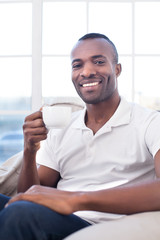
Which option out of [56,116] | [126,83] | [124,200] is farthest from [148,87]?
[124,200]

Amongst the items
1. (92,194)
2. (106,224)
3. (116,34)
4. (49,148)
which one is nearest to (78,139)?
(49,148)

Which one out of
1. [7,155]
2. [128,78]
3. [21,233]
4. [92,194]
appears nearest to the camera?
[21,233]

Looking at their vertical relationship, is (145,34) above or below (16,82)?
above

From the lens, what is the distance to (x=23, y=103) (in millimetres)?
2932

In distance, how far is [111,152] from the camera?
1.37 metres

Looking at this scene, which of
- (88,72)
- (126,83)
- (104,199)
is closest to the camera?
(104,199)

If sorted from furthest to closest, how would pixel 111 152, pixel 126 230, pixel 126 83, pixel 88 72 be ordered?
pixel 126 83
pixel 88 72
pixel 111 152
pixel 126 230

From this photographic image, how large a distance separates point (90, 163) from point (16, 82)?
5.69ft

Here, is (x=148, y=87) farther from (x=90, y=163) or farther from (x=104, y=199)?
(x=104, y=199)

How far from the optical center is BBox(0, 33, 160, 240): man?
980mm

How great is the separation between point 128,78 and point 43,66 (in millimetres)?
756

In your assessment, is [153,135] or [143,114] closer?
[153,135]

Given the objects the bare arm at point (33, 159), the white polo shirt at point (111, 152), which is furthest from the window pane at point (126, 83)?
the bare arm at point (33, 159)

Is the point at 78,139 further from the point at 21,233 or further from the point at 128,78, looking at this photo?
the point at 128,78
